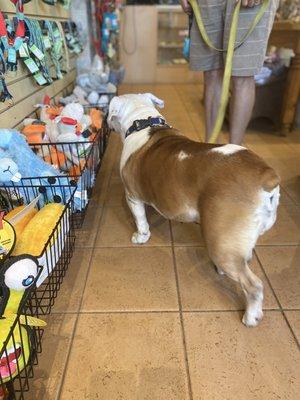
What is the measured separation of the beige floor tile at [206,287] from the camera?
1.32 metres

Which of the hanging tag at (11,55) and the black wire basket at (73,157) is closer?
the hanging tag at (11,55)

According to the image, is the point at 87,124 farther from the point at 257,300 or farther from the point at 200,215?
the point at 257,300

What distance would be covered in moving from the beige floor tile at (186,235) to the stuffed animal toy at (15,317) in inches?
32.9

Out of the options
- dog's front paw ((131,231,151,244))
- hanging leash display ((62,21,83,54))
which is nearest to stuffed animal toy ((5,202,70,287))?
dog's front paw ((131,231,151,244))

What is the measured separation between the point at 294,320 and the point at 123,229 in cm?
90

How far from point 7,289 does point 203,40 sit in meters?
1.71

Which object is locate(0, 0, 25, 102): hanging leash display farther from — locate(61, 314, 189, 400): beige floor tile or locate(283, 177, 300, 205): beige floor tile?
locate(283, 177, 300, 205): beige floor tile

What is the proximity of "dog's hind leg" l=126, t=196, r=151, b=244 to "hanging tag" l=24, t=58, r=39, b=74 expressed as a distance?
908 millimetres

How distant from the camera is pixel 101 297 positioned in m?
1.36

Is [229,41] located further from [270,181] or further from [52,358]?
[52,358]

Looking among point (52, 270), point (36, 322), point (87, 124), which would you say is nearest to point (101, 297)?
point (52, 270)

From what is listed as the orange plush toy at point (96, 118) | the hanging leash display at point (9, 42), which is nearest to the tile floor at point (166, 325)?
the orange plush toy at point (96, 118)

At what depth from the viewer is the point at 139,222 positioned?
5.45 feet

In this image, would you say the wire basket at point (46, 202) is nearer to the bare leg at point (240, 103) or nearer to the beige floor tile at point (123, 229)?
the beige floor tile at point (123, 229)
